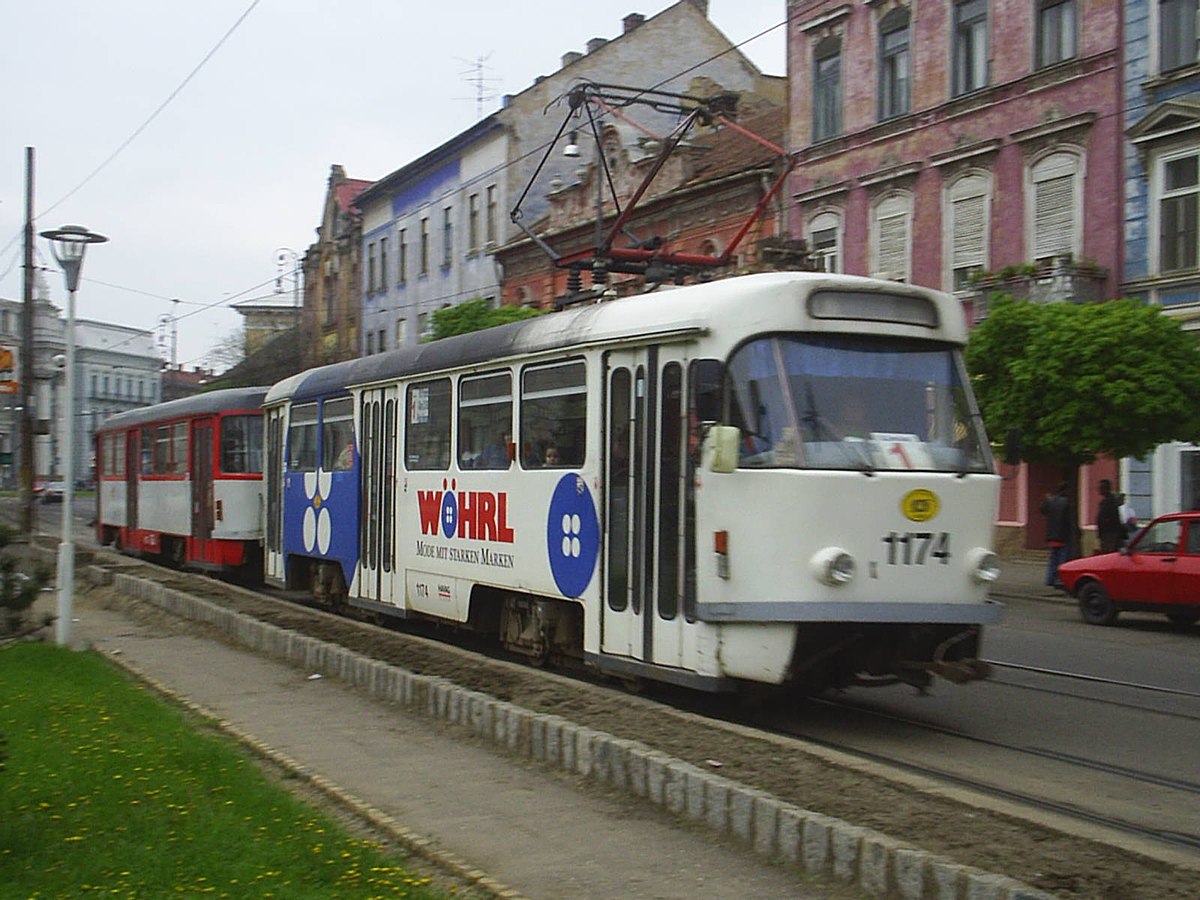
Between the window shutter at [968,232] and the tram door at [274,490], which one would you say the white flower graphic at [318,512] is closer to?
Result: the tram door at [274,490]

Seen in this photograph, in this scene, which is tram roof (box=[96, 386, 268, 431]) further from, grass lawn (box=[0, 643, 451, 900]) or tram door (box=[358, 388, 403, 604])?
grass lawn (box=[0, 643, 451, 900])

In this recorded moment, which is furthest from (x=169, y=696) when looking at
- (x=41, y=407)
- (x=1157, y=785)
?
(x=41, y=407)

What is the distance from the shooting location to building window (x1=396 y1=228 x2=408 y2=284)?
56.2m

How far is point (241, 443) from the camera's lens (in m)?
22.5

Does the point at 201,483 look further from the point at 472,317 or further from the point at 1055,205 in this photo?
the point at 1055,205

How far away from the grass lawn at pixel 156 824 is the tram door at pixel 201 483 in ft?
43.5

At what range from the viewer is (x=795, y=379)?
30.4 feet

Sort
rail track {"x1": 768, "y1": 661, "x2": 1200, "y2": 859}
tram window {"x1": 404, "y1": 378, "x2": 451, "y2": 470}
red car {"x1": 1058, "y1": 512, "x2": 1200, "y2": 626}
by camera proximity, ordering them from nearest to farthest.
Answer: rail track {"x1": 768, "y1": 661, "x2": 1200, "y2": 859} < tram window {"x1": 404, "y1": 378, "x2": 451, "y2": 470} < red car {"x1": 1058, "y1": 512, "x2": 1200, "y2": 626}

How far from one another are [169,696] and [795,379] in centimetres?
557

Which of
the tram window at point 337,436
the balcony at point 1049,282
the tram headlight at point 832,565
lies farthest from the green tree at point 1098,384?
the tram headlight at point 832,565

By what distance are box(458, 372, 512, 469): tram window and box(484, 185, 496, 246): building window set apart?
35.6 metres

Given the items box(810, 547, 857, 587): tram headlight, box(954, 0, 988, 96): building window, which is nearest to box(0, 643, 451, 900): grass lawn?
box(810, 547, 857, 587): tram headlight

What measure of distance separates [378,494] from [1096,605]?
Answer: 29.4 feet

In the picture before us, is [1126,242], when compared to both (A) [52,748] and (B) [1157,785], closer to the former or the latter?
(B) [1157,785]
